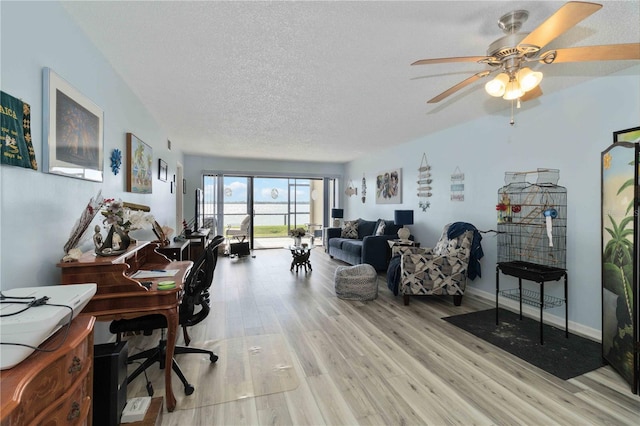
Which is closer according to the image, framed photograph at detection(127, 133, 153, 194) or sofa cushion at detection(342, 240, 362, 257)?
framed photograph at detection(127, 133, 153, 194)

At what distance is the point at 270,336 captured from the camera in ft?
9.56

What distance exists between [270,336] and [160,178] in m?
2.96

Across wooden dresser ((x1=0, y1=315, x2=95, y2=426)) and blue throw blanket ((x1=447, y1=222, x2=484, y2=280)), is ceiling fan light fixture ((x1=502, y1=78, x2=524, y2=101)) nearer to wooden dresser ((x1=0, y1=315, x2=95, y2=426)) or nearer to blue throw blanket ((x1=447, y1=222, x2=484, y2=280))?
blue throw blanket ((x1=447, y1=222, x2=484, y2=280))

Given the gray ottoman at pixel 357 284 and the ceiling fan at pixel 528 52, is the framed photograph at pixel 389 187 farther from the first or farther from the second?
the ceiling fan at pixel 528 52

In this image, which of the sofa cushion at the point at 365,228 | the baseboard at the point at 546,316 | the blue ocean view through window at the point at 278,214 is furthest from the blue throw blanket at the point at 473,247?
the blue ocean view through window at the point at 278,214

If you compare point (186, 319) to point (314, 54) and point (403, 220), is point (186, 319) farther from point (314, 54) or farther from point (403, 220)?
point (403, 220)

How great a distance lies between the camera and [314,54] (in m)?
2.42

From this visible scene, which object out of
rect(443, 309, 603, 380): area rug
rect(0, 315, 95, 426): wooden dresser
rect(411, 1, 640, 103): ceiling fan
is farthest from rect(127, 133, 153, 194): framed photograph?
rect(443, 309, 603, 380): area rug

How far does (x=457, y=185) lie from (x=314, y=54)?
3.20 metres

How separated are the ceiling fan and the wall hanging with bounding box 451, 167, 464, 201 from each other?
2.69 meters

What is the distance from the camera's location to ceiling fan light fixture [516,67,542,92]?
1.86 meters

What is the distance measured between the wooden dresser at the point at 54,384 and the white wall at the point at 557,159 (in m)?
4.00

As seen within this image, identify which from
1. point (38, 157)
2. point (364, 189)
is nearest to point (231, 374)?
point (38, 157)

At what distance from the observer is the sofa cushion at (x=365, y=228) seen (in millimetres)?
6629
